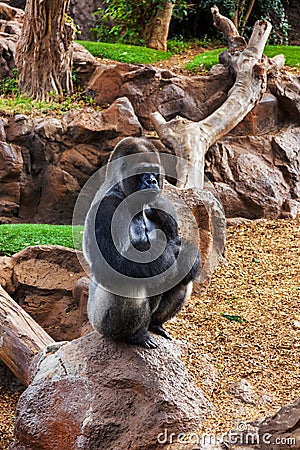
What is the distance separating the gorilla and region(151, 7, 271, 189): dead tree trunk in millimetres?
2979

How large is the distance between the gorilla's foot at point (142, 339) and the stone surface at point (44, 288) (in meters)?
1.94

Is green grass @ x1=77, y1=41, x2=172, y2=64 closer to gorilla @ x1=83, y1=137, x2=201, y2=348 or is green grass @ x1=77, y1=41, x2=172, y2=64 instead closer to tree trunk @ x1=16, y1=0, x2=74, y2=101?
tree trunk @ x1=16, y1=0, x2=74, y2=101

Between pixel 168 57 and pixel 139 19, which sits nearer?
pixel 168 57

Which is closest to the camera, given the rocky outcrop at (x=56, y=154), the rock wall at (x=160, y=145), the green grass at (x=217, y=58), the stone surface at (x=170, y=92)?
the rock wall at (x=160, y=145)

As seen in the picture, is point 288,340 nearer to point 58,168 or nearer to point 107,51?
point 58,168

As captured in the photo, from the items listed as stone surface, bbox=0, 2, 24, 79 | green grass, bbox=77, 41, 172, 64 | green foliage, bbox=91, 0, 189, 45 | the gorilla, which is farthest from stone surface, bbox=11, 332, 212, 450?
green foliage, bbox=91, 0, 189, 45

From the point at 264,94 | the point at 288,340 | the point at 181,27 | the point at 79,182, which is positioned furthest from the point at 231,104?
the point at 181,27

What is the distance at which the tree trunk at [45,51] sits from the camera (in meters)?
9.09

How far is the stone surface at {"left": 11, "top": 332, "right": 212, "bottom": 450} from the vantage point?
11.1 feet

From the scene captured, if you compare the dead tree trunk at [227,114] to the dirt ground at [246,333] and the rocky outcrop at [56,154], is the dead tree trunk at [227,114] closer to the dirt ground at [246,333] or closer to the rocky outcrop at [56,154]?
the rocky outcrop at [56,154]

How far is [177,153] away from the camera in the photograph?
23.9 ft

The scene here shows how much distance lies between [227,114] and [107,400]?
207 inches

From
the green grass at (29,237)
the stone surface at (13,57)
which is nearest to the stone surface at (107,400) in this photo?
the green grass at (29,237)

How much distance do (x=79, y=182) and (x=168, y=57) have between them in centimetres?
416
